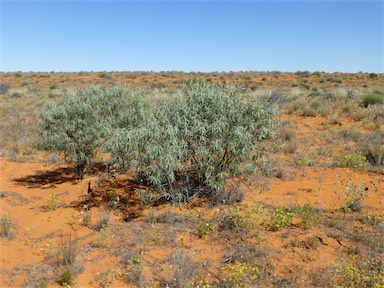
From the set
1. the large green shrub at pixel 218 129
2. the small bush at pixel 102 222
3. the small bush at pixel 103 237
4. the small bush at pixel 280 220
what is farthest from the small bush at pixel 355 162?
the small bush at pixel 103 237

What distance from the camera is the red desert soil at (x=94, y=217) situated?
17.6 feet

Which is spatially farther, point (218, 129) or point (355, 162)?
point (355, 162)

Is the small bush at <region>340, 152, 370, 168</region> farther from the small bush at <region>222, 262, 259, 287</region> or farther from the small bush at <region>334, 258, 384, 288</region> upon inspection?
the small bush at <region>222, 262, 259, 287</region>

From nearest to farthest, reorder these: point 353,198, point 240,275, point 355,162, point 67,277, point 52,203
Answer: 1. point 240,275
2. point 67,277
3. point 353,198
4. point 52,203
5. point 355,162

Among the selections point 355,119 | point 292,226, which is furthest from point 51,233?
point 355,119

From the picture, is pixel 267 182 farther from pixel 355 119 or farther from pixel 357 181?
pixel 355 119

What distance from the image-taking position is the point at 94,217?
7125 mm

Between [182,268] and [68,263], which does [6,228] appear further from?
[182,268]

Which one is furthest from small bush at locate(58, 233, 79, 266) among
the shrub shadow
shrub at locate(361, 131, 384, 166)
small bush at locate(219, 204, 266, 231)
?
shrub at locate(361, 131, 384, 166)

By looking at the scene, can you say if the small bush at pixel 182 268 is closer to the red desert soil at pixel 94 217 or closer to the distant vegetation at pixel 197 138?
the red desert soil at pixel 94 217

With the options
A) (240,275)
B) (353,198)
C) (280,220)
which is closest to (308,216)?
(280,220)

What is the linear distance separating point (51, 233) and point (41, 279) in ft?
5.11

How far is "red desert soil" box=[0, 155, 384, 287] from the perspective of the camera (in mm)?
5352

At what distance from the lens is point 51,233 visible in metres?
6.50
